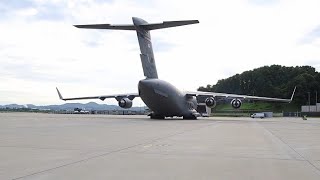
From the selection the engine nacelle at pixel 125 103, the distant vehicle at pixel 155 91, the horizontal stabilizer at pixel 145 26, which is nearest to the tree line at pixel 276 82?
the distant vehicle at pixel 155 91

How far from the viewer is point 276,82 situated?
156 meters

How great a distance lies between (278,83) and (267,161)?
15194 cm

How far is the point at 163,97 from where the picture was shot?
141 feet

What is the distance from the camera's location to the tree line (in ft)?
438

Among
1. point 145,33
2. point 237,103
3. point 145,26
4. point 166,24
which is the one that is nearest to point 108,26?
point 145,26

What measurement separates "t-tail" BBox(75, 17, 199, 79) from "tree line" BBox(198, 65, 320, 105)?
332 feet

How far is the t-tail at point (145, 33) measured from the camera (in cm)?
3772

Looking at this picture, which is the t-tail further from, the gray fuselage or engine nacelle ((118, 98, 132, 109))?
engine nacelle ((118, 98, 132, 109))

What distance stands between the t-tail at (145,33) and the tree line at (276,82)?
332 ft

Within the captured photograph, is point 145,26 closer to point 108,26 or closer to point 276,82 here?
point 108,26

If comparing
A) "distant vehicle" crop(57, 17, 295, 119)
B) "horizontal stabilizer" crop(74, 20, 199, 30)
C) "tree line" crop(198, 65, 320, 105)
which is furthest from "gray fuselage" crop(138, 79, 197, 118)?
"tree line" crop(198, 65, 320, 105)

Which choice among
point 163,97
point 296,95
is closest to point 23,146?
point 163,97

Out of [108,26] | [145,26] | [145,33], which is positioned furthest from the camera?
[145,33]

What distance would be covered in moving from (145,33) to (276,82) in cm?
12351
